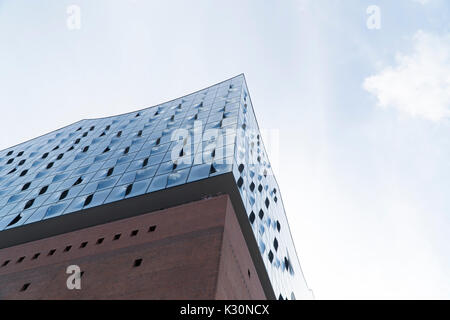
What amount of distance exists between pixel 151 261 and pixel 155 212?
3302mm

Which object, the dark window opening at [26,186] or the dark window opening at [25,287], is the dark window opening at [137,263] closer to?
the dark window opening at [25,287]

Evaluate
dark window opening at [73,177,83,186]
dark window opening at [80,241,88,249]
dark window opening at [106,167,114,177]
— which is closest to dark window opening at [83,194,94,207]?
dark window opening at [106,167,114,177]

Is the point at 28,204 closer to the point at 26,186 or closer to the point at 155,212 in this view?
the point at 26,186

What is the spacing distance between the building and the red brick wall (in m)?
0.05

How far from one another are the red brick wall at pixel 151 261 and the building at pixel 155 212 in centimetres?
5

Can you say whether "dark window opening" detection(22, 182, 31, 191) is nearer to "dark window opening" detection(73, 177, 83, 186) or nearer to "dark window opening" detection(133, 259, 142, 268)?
"dark window opening" detection(73, 177, 83, 186)

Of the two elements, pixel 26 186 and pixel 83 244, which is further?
pixel 26 186

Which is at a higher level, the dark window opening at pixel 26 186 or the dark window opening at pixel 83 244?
the dark window opening at pixel 26 186

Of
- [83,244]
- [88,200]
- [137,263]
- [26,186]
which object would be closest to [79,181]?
[88,200]

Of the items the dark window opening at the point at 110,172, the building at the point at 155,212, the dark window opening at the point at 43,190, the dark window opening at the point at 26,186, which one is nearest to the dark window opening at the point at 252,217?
the building at the point at 155,212

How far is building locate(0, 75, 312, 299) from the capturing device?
12232 millimetres

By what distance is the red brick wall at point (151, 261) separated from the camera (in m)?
11.1

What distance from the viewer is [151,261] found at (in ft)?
40.8
